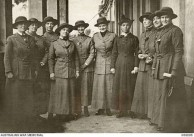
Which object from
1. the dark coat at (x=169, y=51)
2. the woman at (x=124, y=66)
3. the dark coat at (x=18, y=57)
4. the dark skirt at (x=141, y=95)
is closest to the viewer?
the dark coat at (x=169, y=51)

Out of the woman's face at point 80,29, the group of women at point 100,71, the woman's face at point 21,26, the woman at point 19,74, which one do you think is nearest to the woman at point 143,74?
the group of women at point 100,71

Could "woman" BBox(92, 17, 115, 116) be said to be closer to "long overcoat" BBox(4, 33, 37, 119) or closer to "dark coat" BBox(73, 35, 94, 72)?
"dark coat" BBox(73, 35, 94, 72)

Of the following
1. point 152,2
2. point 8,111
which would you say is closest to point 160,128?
point 8,111

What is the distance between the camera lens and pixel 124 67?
4391mm

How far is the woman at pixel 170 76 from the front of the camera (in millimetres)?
3529

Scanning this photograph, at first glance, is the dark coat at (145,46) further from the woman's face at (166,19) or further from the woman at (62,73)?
the woman at (62,73)

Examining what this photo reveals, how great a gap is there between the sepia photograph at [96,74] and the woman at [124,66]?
0.01 m

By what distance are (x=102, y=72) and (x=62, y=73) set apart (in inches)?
24.3

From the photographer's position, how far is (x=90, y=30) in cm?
516

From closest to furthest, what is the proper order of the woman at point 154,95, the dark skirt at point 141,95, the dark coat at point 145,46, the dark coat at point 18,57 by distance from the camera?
the woman at point 154,95
the dark coat at point 18,57
the dark coat at point 145,46
the dark skirt at point 141,95

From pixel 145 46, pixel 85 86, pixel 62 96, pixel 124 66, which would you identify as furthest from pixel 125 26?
pixel 62 96

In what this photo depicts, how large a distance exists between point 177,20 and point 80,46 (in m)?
1.38

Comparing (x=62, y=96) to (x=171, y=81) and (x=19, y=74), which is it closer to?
(x=19, y=74)

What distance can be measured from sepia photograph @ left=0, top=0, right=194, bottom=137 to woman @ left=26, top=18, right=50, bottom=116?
0.01 meters
